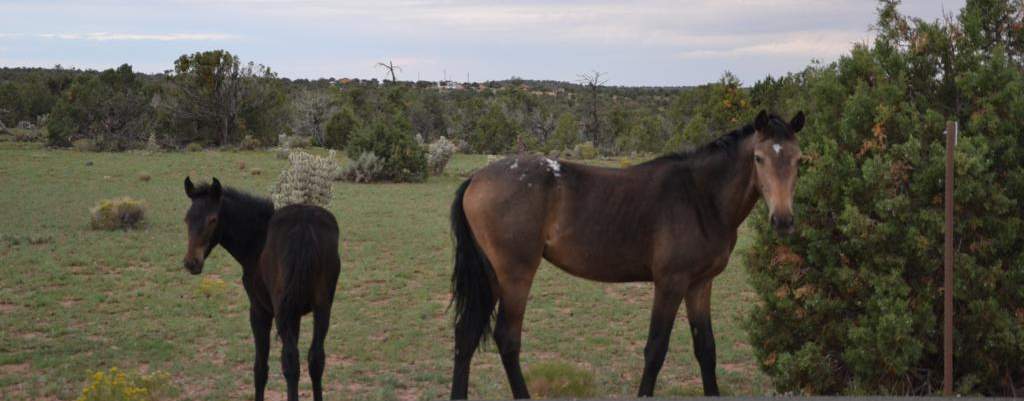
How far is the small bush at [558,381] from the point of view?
25.5ft

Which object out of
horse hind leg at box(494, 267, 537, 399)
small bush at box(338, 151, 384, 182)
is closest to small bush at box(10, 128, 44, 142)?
small bush at box(338, 151, 384, 182)

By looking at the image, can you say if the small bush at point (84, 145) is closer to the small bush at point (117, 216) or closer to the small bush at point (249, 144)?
the small bush at point (249, 144)

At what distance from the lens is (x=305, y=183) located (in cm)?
2053

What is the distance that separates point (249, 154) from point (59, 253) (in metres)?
25.0

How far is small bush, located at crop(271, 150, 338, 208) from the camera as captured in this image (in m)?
20.4

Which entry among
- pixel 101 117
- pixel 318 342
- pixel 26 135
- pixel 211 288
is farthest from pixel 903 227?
pixel 26 135

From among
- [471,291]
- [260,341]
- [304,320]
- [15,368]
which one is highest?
[471,291]

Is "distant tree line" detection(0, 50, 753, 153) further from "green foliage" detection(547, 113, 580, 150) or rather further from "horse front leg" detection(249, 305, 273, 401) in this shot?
"horse front leg" detection(249, 305, 273, 401)

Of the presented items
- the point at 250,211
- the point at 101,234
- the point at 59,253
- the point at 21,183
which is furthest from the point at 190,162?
the point at 250,211

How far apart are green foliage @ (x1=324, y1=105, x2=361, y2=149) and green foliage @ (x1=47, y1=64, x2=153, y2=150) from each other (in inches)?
357

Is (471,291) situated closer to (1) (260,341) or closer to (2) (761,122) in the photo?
(1) (260,341)

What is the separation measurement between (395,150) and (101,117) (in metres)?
22.7

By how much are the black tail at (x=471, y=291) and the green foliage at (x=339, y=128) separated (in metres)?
40.4

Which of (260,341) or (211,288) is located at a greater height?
(260,341)
